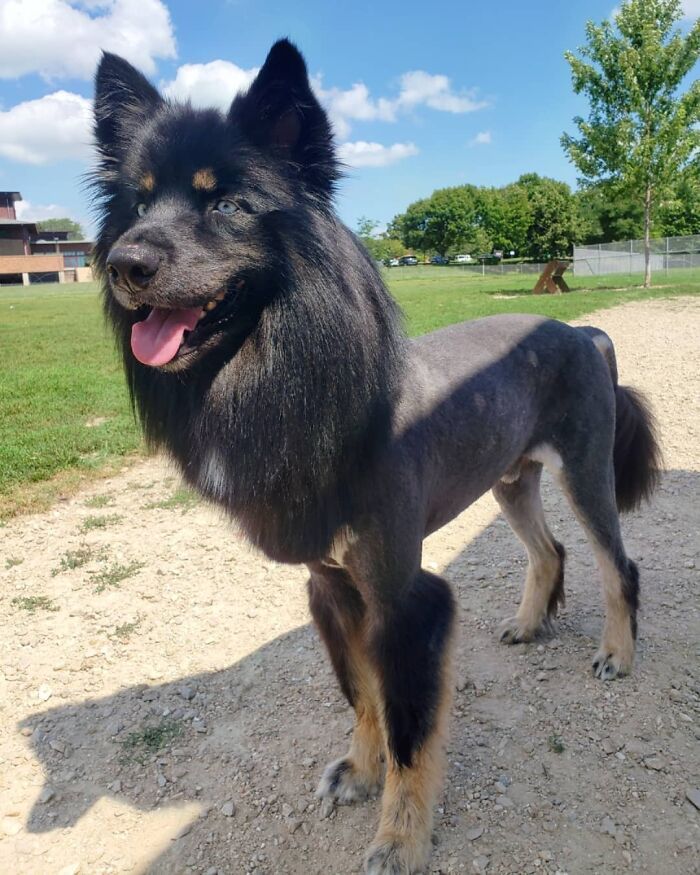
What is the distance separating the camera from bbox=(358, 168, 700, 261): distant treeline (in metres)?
28.0

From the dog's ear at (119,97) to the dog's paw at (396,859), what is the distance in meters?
2.71

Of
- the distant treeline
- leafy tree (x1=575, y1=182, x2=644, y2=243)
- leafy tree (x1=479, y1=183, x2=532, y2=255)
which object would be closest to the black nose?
the distant treeline

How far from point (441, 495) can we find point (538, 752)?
48.3 inches

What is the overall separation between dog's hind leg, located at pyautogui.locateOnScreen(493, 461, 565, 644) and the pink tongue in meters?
2.26

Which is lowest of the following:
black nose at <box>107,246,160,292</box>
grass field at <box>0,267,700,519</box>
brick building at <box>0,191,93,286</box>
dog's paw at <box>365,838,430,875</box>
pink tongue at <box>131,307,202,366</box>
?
dog's paw at <box>365,838,430,875</box>

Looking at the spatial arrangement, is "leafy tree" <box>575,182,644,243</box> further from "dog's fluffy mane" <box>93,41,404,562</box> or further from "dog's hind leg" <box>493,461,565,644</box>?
"dog's fluffy mane" <box>93,41,404,562</box>

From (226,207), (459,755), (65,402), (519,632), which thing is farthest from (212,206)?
(65,402)

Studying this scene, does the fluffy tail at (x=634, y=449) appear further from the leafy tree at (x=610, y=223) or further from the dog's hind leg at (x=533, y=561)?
the leafy tree at (x=610, y=223)

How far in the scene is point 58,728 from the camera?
319 cm

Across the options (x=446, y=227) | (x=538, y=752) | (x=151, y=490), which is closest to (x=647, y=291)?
(x=151, y=490)

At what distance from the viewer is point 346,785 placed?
2.77 m

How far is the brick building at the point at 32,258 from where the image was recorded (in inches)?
2443

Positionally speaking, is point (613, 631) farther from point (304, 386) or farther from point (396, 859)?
point (304, 386)

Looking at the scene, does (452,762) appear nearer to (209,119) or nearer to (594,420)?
(594,420)
